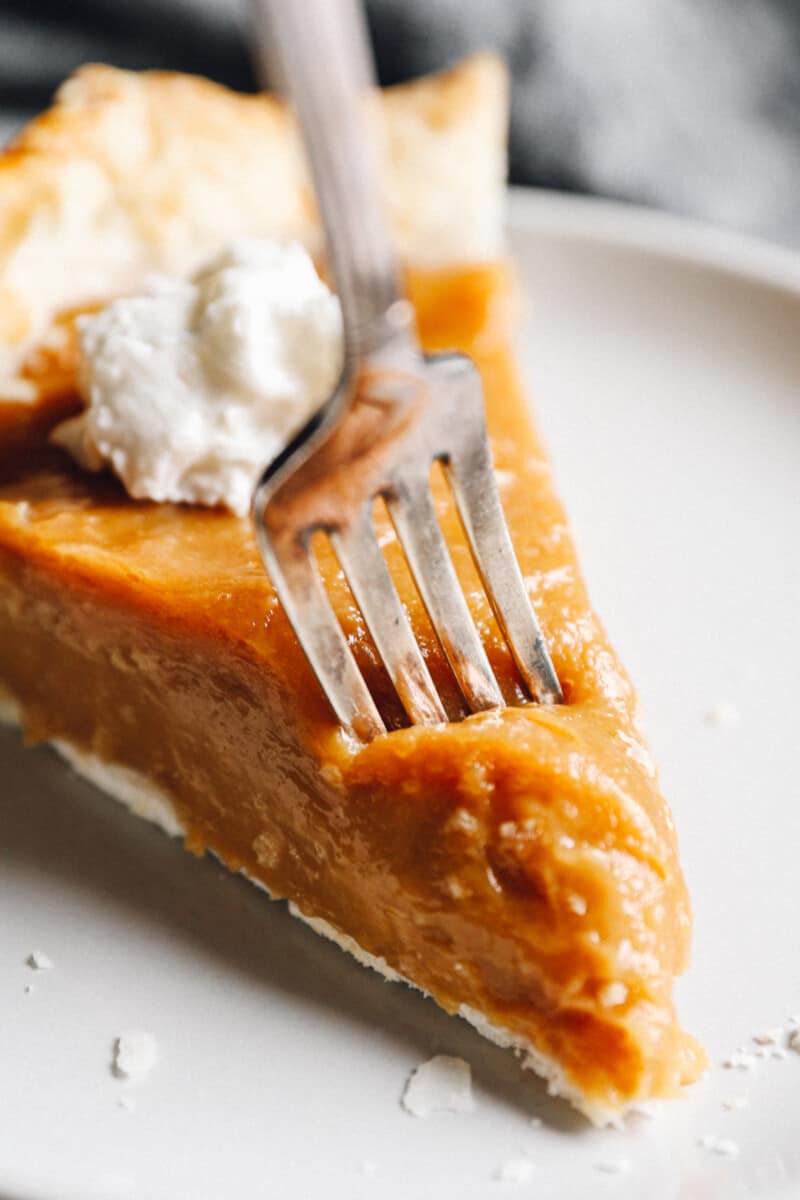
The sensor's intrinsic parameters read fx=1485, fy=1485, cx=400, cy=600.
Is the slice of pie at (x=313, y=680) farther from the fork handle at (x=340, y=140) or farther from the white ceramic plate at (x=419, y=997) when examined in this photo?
the fork handle at (x=340, y=140)

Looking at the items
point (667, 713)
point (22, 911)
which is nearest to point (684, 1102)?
point (667, 713)

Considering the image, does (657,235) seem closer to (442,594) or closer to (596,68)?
(596,68)

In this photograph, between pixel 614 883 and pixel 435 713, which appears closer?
pixel 614 883

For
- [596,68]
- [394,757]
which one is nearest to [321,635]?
[394,757]

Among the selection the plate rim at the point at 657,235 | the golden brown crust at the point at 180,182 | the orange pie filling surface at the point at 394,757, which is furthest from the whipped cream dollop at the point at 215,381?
the plate rim at the point at 657,235

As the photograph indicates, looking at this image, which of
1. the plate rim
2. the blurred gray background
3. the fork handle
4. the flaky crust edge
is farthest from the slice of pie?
the blurred gray background

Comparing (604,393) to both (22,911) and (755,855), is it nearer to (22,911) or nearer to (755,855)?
(755,855)
